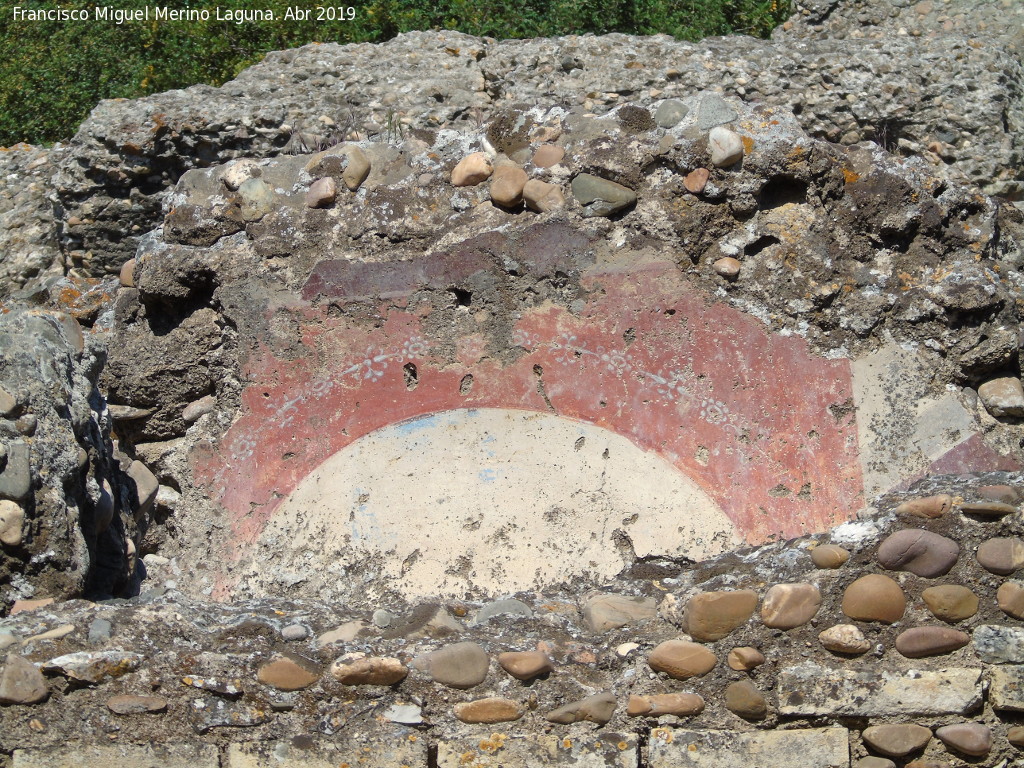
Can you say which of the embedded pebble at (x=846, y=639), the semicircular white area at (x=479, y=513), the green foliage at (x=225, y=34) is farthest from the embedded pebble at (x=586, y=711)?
the green foliage at (x=225, y=34)

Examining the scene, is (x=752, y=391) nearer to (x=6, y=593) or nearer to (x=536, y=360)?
(x=536, y=360)

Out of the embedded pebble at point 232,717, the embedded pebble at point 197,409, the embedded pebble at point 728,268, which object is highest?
the embedded pebble at point 728,268

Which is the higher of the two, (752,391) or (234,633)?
(752,391)

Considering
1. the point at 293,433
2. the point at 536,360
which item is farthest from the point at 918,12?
the point at 293,433

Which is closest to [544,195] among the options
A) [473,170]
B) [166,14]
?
[473,170]

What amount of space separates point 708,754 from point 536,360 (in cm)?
148

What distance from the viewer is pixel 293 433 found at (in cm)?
379

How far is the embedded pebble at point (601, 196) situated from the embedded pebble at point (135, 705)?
1.85m

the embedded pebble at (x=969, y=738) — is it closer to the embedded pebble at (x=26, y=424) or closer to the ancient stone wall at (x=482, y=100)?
the embedded pebble at (x=26, y=424)

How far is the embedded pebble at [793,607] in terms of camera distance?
8.41ft

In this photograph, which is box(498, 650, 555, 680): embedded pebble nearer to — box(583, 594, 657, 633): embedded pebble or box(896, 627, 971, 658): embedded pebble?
box(583, 594, 657, 633): embedded pebble

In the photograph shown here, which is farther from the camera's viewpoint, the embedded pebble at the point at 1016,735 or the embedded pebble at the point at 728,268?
the embedded pebble at the point at 728,268

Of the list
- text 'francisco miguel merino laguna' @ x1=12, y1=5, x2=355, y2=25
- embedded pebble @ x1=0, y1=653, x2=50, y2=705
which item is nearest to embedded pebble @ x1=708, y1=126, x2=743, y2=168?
embedded pebble @ x1=0, y1=653, x2=50, y2=705

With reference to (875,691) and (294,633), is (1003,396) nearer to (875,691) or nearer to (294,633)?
(875,691)
